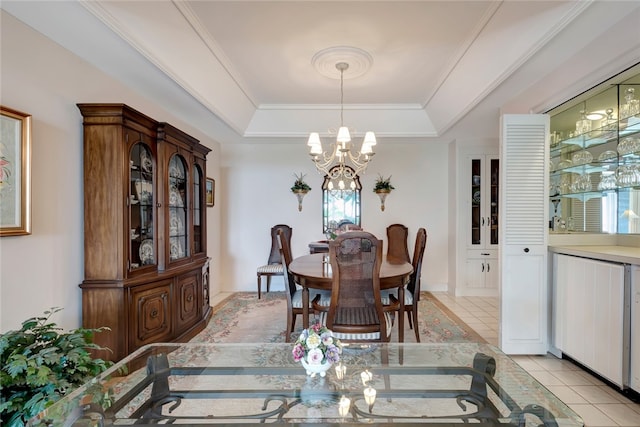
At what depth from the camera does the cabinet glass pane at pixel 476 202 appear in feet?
14.8

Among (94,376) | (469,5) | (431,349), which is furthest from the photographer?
(469,5)

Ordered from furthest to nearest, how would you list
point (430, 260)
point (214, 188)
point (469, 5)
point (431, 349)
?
point (430, 260) < point (214, 188) < point (469, 5) < point (431, 349)

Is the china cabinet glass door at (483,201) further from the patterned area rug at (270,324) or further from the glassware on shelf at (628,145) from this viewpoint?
the glassware on shelf at (628,145)

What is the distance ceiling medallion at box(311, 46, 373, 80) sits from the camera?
2546 millimetres

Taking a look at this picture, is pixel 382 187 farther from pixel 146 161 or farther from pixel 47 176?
pixel 47 176

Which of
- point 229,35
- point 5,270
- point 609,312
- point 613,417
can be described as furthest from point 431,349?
point 229,35

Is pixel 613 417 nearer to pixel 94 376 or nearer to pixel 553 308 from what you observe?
pixel 553 308

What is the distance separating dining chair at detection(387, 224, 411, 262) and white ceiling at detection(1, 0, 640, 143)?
1.76 meters

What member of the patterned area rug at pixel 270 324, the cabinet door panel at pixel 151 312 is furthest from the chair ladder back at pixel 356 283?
the cabinet door panel at pixel 151 312

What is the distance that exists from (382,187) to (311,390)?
3.73 meters

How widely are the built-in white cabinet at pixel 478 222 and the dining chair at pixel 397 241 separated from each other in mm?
846

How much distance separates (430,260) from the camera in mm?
4836

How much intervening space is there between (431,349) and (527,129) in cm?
222

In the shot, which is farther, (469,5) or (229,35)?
(229,35)
